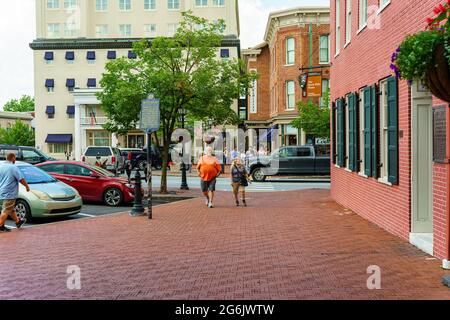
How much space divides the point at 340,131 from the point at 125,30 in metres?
49.7

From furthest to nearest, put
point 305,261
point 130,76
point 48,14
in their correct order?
point 48,14 → point 130,76 → point 305,261

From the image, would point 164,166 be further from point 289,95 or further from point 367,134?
point 289,95

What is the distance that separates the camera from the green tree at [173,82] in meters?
20.8

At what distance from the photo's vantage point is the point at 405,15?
1037 centimetres

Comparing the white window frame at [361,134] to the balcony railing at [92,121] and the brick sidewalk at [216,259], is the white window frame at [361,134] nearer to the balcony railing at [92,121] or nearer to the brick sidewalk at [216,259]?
the brick sidewalk at [216,259]

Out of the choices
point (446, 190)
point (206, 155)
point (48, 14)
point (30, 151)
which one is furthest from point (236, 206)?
point (48, 14)

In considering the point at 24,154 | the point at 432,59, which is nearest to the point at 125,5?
the point at 24,154

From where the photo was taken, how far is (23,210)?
13977 mm

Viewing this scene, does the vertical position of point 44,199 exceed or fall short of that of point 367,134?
it falls short

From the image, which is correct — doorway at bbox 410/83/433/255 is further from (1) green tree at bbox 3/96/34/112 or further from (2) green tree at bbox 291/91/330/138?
(1) green tree at bbox 3/96/34/112

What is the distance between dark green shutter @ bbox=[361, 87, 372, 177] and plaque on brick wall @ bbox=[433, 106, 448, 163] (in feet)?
13.8

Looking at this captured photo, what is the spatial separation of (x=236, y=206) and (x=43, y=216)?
5.73 metres

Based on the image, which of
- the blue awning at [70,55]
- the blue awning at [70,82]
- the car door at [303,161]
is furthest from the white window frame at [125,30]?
the car door at [303,161]

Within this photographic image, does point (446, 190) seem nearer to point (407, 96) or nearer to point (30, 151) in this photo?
point (407, 96)
